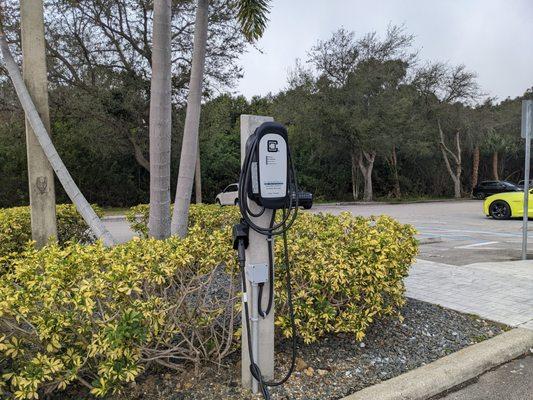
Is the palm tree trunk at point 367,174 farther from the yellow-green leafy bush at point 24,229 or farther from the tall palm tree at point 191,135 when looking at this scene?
the tall palm tree at point 191,135

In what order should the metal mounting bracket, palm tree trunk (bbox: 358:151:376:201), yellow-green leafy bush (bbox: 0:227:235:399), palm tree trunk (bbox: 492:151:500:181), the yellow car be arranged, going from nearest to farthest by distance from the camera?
yellow-green leafy bush (bbox: 0:227:235:399), the metal mounting bracket, the yellow car, palm tree trunk (bbox: 358:151:376:201), palm tree trunk (bbox: 492:151:500:181)

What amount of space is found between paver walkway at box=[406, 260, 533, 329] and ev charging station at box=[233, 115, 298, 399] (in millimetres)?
2907

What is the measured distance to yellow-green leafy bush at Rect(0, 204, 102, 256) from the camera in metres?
5.95

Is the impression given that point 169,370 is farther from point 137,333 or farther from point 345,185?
point 345,185

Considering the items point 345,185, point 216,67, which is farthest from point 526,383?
point 345,185

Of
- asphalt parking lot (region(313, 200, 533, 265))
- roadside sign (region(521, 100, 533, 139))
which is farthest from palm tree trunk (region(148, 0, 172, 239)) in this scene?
roadside sign (region(521, 100, 533, 139))

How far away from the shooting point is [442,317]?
467cm

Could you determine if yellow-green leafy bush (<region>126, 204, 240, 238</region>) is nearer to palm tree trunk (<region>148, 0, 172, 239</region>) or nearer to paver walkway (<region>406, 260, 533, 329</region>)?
palm tree trunk (<region>148, 0, 172, 239</region>)

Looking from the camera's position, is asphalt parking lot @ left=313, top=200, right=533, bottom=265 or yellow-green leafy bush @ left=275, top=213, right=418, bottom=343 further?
asphalt parking lot @ left=313, top=200, right=533, bottom=265

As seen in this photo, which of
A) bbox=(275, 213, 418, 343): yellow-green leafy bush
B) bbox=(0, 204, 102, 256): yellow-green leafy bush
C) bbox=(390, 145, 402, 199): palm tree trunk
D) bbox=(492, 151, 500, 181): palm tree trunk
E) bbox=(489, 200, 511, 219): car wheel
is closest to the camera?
bbox=(275, 213, 418, 343): yellow-green leafy bush

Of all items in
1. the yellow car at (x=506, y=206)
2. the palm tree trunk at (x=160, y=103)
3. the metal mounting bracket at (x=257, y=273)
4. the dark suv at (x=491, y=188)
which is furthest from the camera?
the dark suv at (x=491, y=188)

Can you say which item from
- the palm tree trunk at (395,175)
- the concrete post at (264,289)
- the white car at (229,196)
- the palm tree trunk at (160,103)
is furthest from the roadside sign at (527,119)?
the palm tree trunk at (395,175)

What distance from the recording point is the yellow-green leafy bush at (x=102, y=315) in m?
2.67

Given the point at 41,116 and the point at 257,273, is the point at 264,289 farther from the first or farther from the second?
the point at 41,116
